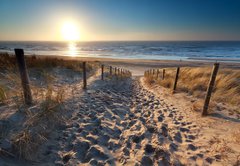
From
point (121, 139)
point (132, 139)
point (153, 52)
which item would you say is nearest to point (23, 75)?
point (121, 139)

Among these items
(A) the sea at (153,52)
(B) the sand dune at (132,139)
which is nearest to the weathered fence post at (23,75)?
(B) the sand dune at (132,139)

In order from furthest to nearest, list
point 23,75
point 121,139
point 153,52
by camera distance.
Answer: point 153,52, point 23,75, point 121,139

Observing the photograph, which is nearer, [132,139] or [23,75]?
[132,139]

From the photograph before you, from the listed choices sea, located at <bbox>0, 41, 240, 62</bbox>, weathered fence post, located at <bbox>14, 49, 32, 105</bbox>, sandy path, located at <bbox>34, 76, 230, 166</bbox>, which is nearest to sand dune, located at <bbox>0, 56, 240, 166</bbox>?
sandy path, located at <bbox>34, 76, 230, 166</bbox>

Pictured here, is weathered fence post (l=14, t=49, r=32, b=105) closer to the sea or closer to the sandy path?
the sandy path

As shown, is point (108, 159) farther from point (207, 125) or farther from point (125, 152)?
point (207, 125)

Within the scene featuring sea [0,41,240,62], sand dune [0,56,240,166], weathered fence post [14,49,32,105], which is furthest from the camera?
sea [0,41,240,62]

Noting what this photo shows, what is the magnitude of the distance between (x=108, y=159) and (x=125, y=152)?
393 mm

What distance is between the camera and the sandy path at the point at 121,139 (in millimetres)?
2674

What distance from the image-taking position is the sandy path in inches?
105

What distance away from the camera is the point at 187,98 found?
678 centimetres

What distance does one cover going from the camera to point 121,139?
10.8 feet

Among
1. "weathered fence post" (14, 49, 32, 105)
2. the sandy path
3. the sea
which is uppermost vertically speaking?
"weathered fence post" (14, 49, 32, 105)

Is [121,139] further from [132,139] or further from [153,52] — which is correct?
[153,52]
